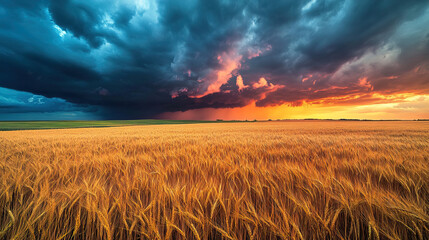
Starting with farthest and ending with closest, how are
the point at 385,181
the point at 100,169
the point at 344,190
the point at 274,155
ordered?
the point at 274,155
the point at 100,169
the point at 385,181
the point at 344,190

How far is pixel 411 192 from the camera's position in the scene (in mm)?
1357

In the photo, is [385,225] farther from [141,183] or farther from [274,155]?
[274,155]

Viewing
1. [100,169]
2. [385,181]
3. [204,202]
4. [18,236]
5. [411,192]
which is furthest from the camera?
[100,169]

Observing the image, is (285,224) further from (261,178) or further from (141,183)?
(141,183)

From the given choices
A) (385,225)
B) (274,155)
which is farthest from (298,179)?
(274,155)

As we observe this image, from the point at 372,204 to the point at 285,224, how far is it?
2.21 ft

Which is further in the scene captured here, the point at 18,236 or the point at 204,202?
the point at 204,202

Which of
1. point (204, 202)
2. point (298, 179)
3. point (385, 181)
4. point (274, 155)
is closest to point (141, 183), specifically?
point (204, 202)

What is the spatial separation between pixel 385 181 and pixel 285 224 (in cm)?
161

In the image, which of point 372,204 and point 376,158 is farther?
point 376,158

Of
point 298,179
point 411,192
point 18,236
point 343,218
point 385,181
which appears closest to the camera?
point 18,236

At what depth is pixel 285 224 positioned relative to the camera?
33.8 inches

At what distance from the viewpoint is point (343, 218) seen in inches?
38.7

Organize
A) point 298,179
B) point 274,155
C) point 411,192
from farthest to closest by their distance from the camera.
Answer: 1. point 274,155
2. point 298,179
3. point 411,192
